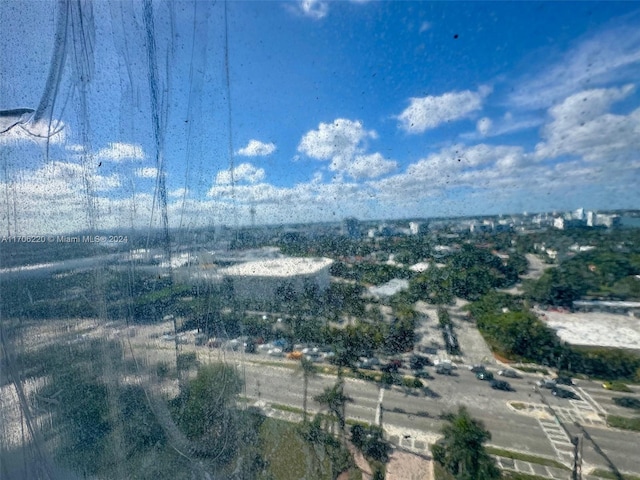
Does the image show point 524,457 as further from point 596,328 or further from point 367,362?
point 367,362

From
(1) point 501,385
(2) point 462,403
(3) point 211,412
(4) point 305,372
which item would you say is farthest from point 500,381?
(3) point 211,412

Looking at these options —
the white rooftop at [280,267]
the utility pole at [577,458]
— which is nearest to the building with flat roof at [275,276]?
the white rooftop at [280,267]

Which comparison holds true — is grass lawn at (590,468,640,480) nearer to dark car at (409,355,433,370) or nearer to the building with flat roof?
dark car at (409,355,433,370)

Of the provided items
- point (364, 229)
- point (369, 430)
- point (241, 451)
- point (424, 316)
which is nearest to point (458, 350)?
point (424, 316)

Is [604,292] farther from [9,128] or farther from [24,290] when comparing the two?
[24,290]

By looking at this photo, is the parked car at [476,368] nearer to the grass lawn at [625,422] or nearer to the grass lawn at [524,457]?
the grass lawn at [524,457]
